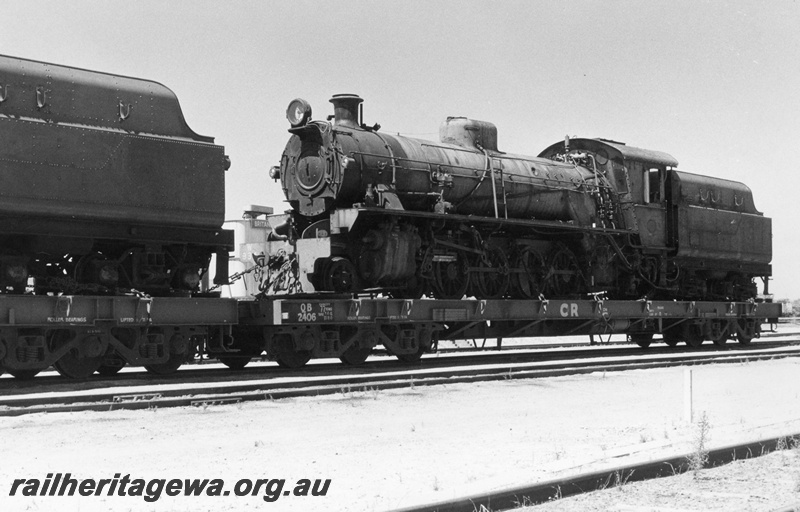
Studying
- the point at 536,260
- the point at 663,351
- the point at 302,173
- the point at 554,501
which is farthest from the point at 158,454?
the point at 663,351

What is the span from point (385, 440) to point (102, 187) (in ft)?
20.1

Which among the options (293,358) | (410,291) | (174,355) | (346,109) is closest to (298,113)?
(346,109)

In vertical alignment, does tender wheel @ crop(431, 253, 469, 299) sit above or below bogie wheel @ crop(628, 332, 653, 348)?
above

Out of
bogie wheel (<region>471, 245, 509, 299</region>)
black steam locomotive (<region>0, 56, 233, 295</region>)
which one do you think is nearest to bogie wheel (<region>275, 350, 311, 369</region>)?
black steam locomotive (<region>0, 56, 233, 295</region>)

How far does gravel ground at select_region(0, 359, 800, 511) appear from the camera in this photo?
21.6 ft

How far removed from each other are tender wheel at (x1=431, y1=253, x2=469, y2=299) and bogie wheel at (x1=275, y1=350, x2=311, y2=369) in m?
2.93

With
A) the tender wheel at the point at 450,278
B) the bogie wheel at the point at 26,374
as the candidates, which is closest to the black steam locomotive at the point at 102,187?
the bogie wheel at the point at 26,374

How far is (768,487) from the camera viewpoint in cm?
696

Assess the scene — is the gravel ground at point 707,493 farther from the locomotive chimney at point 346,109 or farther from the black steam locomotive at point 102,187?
the locomotive chimney at point 346,109

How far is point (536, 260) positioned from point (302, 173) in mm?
5428

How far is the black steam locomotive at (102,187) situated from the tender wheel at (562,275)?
755 cm

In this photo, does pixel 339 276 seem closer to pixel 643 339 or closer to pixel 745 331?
pixel 643 339

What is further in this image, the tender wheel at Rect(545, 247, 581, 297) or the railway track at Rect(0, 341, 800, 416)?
the tender wheel at Rect(545, 247, 581, 297)

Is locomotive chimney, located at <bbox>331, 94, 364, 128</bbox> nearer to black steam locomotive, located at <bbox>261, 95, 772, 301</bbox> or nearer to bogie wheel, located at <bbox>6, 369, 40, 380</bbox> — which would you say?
black steam locomotive, located at <bbox>261, 95, 772, 301</bbox>
